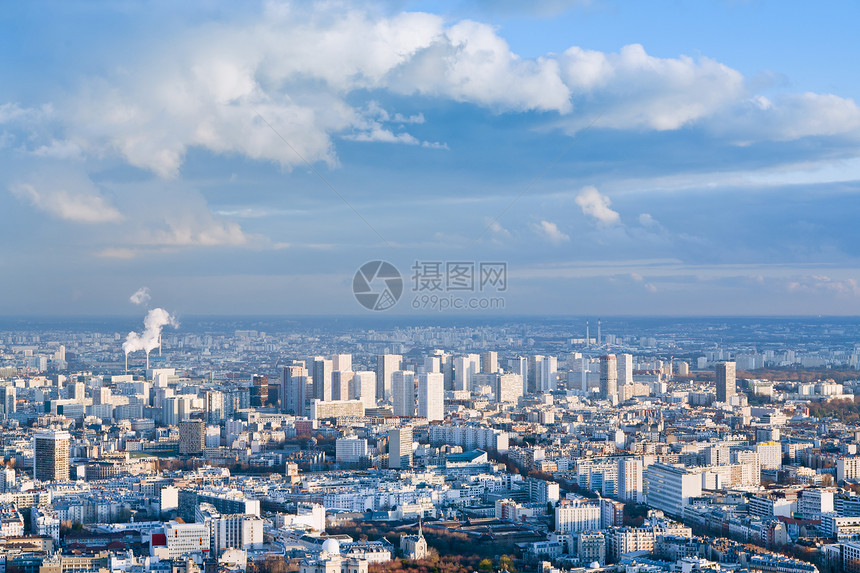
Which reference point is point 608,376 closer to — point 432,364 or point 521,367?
point 521,367

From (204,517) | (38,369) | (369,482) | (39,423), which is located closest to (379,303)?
(369,482)

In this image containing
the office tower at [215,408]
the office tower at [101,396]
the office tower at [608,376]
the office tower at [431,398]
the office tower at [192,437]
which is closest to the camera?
the office tower at [192,437]

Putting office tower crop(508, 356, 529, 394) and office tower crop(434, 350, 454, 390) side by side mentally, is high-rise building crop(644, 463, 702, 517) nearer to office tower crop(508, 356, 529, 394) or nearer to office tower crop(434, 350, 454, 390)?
office tower crop(434, 350, 454, 390)

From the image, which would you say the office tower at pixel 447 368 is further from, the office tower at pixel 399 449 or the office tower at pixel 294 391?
the office tower at pixel 399 449

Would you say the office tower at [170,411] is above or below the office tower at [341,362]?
below

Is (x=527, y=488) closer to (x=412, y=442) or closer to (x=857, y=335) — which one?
(x=412, y=442)

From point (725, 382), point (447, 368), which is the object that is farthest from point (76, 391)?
point (725, 382)

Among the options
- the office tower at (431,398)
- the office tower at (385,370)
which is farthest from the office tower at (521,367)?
the office tower at (431,398)
